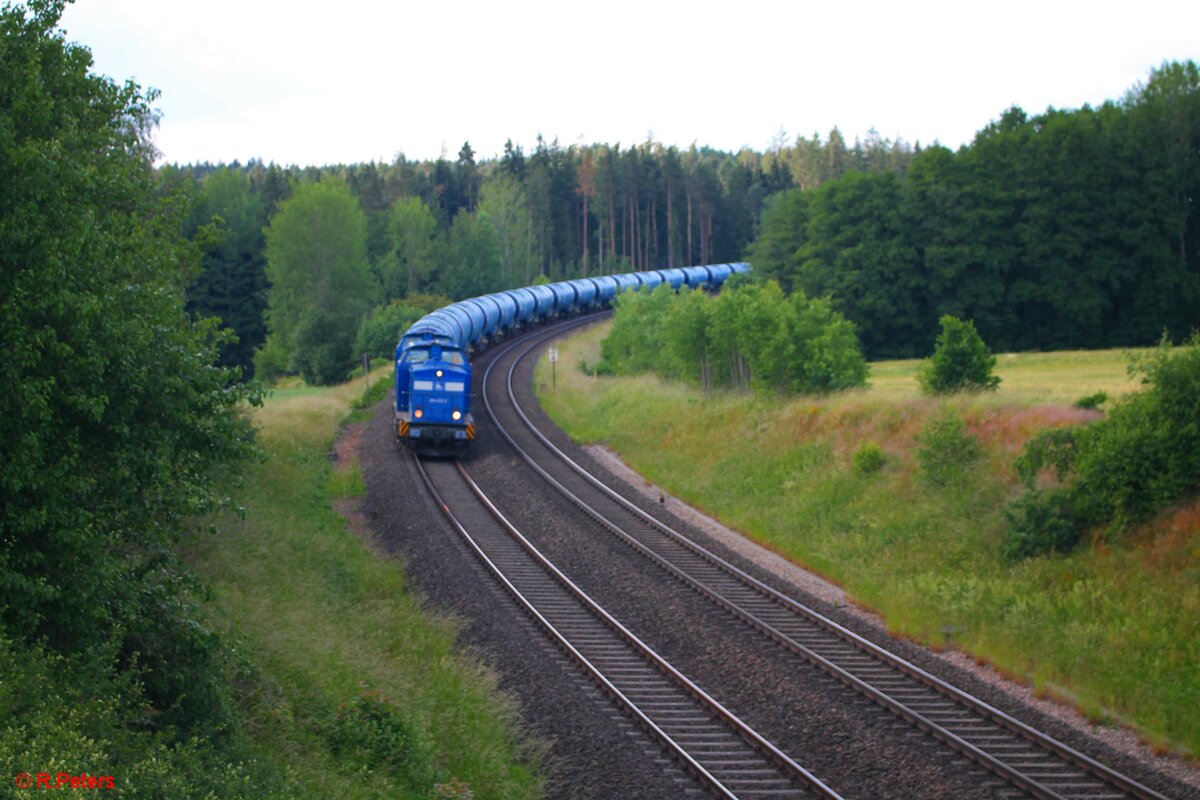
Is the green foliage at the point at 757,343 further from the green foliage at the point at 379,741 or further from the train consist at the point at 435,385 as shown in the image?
the green foliage at the point at 379,741

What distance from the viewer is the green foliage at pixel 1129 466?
1866 cm

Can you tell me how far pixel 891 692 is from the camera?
48.1 ft

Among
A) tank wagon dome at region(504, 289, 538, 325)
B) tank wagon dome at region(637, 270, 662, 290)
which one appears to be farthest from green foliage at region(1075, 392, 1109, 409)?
tank wagon dome at region(637, 270, 662, 290)

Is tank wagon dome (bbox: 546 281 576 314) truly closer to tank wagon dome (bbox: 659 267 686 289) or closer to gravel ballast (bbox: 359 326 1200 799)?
tank wagon dome (bbox: 659 267 686 289)

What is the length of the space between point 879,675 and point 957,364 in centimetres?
1558

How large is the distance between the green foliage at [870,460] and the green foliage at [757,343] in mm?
8733

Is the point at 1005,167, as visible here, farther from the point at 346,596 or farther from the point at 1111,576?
the point at 346,596

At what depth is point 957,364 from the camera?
1137 inches

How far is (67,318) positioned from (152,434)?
1.49 m

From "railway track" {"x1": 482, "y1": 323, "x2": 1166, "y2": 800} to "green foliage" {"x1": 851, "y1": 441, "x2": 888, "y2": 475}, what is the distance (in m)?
4.95

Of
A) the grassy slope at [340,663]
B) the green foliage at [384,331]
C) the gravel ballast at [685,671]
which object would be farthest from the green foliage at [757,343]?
the green foliage at [384,331]

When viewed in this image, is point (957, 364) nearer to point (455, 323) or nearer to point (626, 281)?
point (455, 323)

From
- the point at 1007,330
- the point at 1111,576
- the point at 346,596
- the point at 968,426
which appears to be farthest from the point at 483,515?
the point at 1007,330

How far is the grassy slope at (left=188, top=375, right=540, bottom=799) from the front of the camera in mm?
11297
